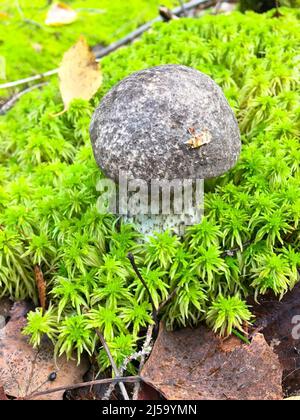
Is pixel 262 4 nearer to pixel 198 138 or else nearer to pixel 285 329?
pixel 198 138

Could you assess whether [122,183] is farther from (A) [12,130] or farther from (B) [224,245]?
(A) [12,130]

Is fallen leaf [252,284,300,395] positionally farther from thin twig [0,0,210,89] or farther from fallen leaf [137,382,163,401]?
thin twig [0,0,210,89]

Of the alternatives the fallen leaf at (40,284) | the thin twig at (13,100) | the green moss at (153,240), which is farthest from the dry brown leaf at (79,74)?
the fallen leaf at (40,284)

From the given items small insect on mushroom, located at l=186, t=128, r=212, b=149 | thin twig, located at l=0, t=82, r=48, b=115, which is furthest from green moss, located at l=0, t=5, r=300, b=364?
thin twig, located at l=0, t=82, r=48, b=115

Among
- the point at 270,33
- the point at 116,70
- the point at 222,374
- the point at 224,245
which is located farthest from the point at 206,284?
the point at 270,33
